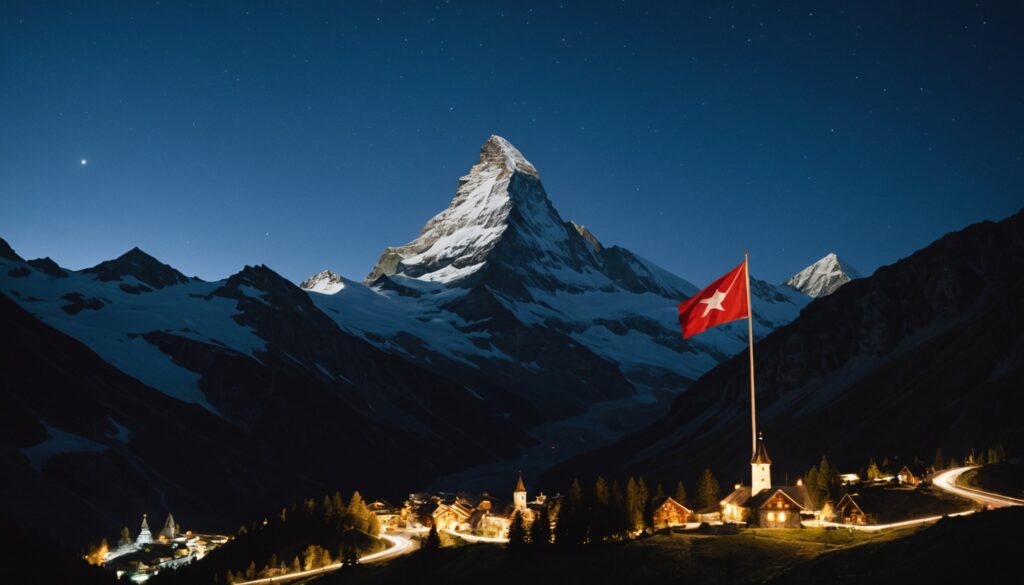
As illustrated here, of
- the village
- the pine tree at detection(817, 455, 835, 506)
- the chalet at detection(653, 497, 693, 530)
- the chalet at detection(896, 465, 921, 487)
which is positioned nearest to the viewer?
the village

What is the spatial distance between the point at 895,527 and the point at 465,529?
2538 inches

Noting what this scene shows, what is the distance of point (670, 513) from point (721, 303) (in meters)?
30.7

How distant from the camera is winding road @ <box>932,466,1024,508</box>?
89938 mm

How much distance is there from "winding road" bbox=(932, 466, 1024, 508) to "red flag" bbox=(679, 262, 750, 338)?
25538 mm

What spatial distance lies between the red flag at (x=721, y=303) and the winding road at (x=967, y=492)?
2554 cm

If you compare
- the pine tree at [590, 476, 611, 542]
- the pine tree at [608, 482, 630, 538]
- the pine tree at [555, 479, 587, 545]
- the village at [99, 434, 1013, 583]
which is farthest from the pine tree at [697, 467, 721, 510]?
the pine tree at [555, 479, 587, 545]

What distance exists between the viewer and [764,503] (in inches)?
3568

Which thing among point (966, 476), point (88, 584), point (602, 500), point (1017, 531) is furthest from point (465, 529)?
point (1017, 531)

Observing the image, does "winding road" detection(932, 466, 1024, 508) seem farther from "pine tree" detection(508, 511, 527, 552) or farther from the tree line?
the tree line

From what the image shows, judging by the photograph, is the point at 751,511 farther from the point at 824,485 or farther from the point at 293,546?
the point at 293,546

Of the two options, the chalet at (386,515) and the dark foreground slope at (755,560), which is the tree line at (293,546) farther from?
the dark foreground slope at (755,560)

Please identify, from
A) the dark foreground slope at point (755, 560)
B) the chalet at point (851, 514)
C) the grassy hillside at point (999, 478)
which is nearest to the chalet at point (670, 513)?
the dark foreground slope at point (755, 560)

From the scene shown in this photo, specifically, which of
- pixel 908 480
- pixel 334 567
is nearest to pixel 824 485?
pixel 908 480

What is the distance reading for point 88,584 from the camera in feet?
459
